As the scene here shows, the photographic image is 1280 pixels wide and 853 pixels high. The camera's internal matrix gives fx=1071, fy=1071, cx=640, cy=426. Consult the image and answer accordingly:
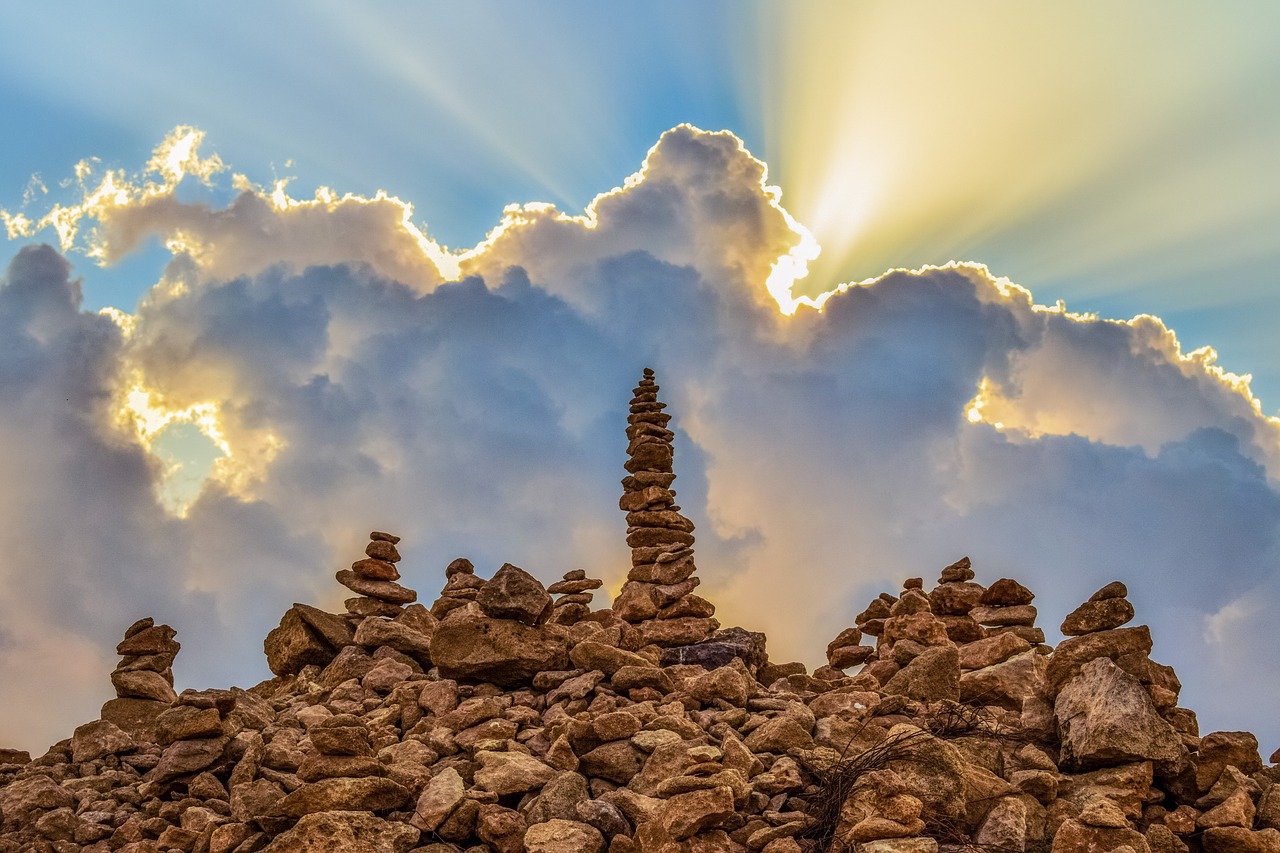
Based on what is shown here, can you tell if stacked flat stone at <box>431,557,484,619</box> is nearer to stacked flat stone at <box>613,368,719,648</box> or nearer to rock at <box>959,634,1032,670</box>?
stacked flat stone at <box>613,368,719,648</box>

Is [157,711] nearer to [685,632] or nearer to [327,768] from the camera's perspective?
[327,768]

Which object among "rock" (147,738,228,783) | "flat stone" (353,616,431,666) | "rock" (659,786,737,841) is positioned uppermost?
"flat stone" (353,616,431,666)

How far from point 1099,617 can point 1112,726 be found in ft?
9.35

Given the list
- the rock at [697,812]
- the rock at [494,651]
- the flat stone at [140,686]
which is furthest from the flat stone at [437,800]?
the flat stone at [140,686]

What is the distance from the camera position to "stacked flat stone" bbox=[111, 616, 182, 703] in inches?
744

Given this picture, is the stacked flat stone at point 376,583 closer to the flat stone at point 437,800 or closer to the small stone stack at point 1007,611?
the flat stone at point 437,800

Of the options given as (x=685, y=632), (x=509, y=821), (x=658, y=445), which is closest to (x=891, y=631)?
(x=685, y=632)

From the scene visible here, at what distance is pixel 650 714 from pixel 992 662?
7406 millimetres

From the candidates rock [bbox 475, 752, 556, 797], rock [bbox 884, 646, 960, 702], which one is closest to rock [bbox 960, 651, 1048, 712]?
rock [bbox 884, 646, 960, 702]

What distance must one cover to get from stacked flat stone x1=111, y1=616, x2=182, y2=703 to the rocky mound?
0.05 meters

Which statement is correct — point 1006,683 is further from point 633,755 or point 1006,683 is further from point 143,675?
point 143,675

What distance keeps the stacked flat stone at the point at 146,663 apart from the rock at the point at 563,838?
10374 mm

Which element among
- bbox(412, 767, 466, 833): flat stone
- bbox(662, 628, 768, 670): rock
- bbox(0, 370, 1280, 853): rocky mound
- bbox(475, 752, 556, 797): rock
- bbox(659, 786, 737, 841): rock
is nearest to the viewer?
bbox(659, 786, 737, 841): rock

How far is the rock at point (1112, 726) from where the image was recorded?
13.5 m
